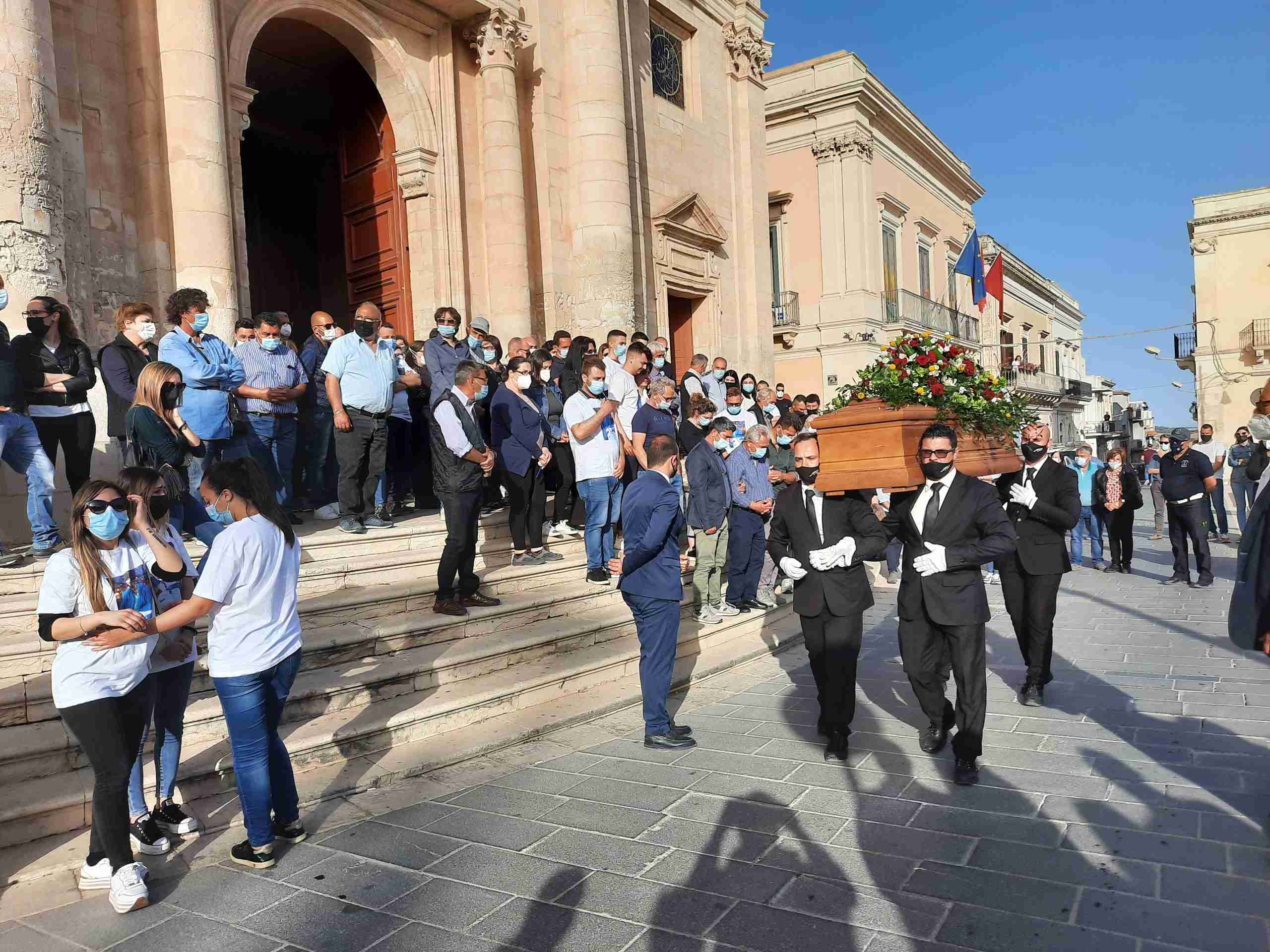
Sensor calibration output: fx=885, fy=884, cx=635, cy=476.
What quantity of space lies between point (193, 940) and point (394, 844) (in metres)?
0.94

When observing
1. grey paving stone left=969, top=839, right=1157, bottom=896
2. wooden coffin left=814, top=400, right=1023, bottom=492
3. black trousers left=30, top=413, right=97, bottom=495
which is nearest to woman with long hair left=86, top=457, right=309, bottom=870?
grey paving stone left=969, top=839, right=1157, bottom=896

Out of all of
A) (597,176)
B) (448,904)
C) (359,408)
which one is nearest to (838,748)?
(448,904)

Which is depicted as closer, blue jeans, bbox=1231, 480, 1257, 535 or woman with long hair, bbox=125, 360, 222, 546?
woman with long hair, bbox=125, 360, 222, 546

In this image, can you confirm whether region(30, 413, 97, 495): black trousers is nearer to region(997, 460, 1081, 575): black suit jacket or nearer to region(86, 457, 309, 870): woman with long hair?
region(86, 457, 309, 870): woman with long hair

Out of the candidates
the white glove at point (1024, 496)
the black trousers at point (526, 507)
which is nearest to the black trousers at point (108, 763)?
the black trousers at point (526, 507)

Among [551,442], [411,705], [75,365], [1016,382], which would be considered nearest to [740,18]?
[551,442]

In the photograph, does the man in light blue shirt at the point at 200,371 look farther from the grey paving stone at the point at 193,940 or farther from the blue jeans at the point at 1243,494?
the blue jeans at the point at 1243,494

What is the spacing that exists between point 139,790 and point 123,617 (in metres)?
1.02

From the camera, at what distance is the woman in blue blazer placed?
7.84m

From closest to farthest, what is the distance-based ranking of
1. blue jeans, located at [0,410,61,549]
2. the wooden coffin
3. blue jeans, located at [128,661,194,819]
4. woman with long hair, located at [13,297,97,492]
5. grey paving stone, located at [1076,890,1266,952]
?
grey paving stone, located at [1076,890,1266,952] < blue jeans, located at [128,661,194,819] < blue jeans, located at [0,410,61,549] < woman with long hair, located at [13,297,97,492] < the wooden coffin

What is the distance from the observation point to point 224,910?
136 inches

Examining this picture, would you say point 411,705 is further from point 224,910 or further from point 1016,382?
point 1016,382

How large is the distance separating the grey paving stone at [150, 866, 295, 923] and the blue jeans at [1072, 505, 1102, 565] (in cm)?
1253

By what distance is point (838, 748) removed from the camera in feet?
16.5
